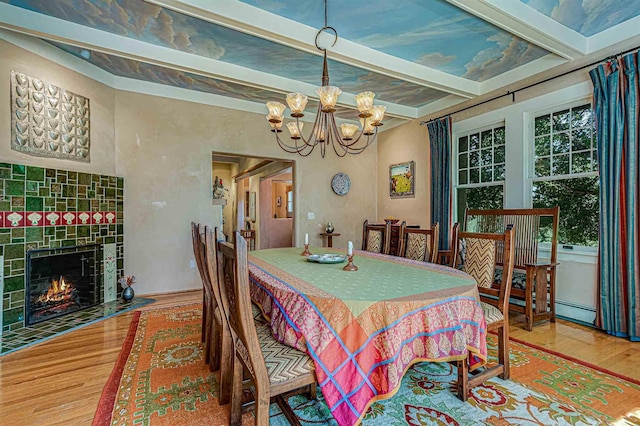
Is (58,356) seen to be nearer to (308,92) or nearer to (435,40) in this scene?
(308,92)

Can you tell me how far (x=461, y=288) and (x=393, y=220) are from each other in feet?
12.1

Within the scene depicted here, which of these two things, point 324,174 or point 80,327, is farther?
point 324,174

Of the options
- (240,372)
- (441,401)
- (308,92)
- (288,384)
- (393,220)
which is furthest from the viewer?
(393,220)

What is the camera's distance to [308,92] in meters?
4.03

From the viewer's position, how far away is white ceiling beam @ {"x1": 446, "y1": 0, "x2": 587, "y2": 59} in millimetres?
2285

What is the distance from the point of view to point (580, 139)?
3221mm

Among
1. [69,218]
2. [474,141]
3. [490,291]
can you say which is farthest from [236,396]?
[474,141]

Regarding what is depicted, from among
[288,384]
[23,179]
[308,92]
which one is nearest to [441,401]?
[288,384]

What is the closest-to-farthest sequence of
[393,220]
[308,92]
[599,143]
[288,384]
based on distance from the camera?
1. [288,384]
2. [599,143]
3. [308,92]
4. [393,220]

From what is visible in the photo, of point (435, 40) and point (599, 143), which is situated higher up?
point (435, 40)

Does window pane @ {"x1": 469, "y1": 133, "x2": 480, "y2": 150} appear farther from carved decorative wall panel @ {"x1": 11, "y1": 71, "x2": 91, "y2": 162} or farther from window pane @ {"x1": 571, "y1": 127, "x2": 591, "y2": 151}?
carved decorative wall panel @ {"x1": 11, "y1": 71, "x2": 91, "y2": 162}

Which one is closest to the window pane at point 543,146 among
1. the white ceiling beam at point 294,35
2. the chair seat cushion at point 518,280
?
the white ceiling beam at point 294,35

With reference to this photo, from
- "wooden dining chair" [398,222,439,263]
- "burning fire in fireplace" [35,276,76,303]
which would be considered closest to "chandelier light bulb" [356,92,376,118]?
"wooden dining chair" [398,222,439,263]

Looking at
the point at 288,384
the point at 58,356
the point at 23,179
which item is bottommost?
the point at 58,356
